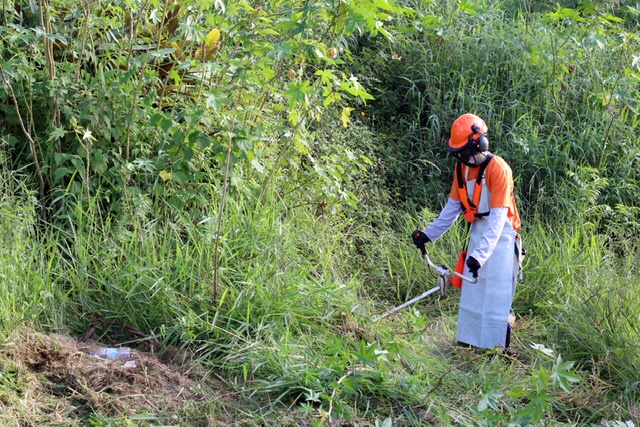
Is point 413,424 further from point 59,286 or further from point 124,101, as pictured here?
point 124,101

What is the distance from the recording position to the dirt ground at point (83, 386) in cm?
360

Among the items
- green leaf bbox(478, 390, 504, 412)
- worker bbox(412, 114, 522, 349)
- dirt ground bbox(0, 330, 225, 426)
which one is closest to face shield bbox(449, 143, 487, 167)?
worker bbox(412, 114, 522, 349)

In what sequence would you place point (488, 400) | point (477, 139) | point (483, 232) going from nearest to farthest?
point (488, 400), point (477, 139), point (483, 232)

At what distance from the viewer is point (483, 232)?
466 centimetres

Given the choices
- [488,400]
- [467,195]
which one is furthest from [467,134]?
[488,400]

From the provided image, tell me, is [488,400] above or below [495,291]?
above

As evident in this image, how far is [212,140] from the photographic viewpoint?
4.71m

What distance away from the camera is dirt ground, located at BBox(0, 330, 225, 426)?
3602 mm

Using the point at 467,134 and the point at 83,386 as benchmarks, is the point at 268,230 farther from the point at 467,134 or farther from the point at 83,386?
the point at 83,386

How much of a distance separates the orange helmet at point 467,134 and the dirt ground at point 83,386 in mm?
1981

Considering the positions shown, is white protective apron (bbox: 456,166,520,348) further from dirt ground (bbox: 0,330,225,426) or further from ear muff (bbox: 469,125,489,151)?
dirt ground (bbox: 0,330,225,426)

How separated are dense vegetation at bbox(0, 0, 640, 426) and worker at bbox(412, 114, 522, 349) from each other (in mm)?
205

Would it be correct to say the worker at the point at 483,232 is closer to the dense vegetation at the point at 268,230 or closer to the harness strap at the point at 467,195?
the harness strap at the point at 467,195

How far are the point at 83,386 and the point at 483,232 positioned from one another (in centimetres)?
241
